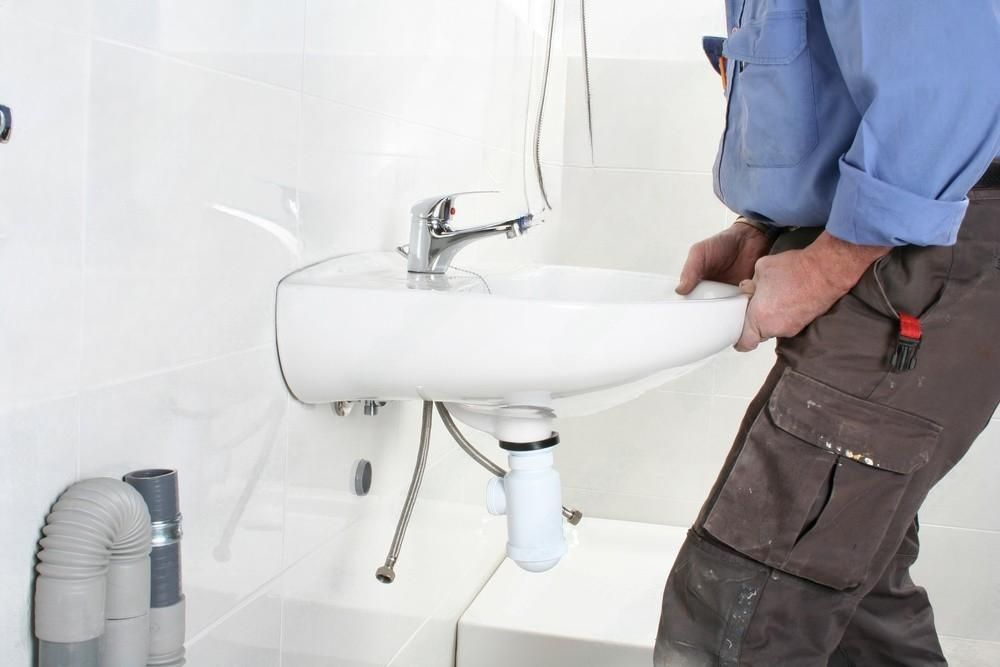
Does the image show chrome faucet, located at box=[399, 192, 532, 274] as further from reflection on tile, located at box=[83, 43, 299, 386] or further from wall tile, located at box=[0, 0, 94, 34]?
wall tile, located at box=[0, 0, 94, 34]

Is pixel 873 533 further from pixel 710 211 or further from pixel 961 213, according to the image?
pixel 710 211

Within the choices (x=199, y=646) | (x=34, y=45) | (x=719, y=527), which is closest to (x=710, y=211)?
(x=719, y=527)

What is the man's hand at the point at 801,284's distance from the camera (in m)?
1.00

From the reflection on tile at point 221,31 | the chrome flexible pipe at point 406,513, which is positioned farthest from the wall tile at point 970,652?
the reflection on tile at point 221,31

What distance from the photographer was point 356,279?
1.00 meters

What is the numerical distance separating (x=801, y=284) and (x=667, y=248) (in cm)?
120

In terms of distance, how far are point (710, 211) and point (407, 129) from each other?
3.65 feet

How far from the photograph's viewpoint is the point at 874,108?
904 mm

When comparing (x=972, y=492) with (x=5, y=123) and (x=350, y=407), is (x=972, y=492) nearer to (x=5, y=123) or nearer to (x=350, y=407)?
(x=350, y=407)

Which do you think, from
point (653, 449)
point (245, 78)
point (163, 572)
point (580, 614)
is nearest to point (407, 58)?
point (245, 78)

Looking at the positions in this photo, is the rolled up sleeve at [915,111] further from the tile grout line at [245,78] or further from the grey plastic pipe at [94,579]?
the grey plastic pipe at [94,579]

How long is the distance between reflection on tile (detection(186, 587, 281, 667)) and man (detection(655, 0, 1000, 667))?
46cm

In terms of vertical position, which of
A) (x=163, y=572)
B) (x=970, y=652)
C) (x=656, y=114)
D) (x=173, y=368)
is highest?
(x=656, y=114)

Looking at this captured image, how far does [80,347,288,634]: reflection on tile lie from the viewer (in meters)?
0.71
